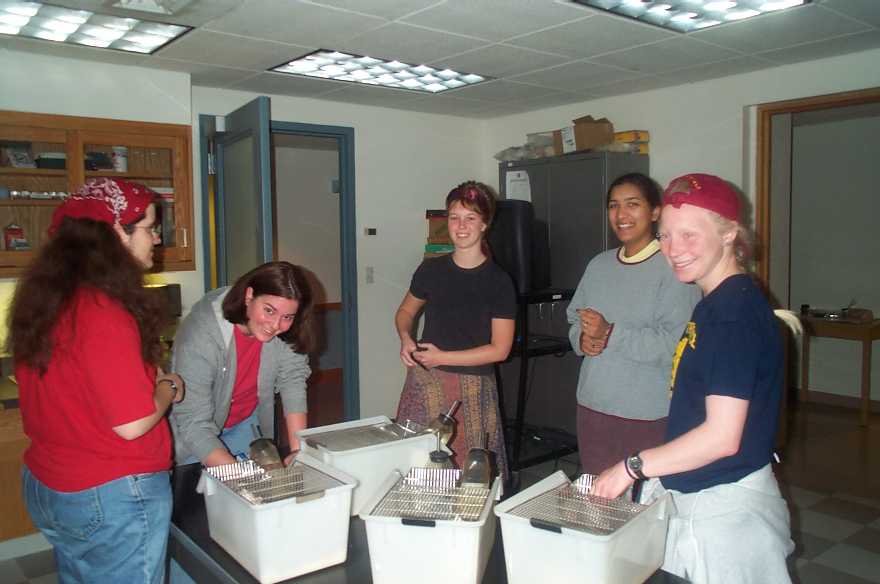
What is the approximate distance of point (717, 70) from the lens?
378 centimetres

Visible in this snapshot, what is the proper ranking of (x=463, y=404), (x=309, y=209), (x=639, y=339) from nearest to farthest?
(x=639, y=339) < (x=463, y=404) < (x=309, y=209)

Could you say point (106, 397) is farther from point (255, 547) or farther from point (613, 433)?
point (613, 433)

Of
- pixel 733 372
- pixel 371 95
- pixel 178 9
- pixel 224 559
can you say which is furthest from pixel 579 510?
pixel 371 95

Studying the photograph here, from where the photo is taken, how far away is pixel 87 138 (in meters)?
3.35

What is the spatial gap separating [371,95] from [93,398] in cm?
333

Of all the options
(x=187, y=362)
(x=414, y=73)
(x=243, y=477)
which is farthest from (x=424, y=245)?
(x=243, y=477)

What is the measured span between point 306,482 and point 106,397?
0.44 meters

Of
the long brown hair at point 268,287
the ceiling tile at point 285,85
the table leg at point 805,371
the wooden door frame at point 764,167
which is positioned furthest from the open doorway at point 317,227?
the long brown hair at point 268,287

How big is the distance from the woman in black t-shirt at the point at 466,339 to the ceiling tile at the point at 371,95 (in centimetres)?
201

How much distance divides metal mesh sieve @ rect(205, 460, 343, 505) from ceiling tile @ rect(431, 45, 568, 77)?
2.45m

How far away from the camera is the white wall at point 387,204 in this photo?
4.71 meters

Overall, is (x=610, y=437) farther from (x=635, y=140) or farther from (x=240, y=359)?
(x=635, y=140)

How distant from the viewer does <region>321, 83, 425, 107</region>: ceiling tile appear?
4.17m

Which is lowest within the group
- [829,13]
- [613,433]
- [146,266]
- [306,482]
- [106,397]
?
[613,433]
